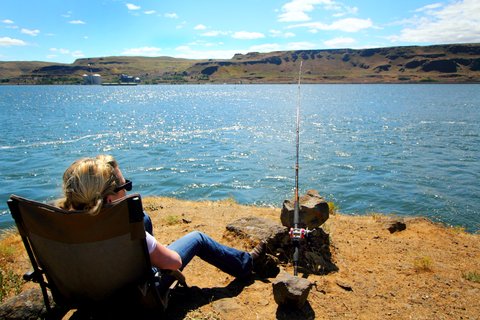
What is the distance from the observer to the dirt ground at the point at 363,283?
5652 mm

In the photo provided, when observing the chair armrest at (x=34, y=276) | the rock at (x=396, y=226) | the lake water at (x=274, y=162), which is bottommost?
the lake water at (x=274, y=162)

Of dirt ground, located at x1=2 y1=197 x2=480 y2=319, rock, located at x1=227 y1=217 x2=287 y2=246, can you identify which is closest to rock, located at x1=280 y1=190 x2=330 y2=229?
rock, located at x1=227 y1=217 x2=287 y2=246

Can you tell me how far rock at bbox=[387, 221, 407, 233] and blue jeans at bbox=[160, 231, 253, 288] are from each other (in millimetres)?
6108

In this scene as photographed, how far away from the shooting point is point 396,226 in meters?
11.0

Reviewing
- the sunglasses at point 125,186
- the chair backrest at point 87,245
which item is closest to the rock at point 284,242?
the chair backrest at point 87,245

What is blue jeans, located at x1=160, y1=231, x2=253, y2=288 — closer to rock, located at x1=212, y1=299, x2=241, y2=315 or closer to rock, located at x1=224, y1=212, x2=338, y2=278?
rock, located at x1=212, y1=299, x2=241, y2=315

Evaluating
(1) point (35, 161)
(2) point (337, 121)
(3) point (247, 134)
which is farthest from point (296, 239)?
(2) point (337, 121)

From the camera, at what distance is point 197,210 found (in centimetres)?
1228

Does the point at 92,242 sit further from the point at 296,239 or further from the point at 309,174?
the point at 309,174

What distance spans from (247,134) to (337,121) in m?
17.1

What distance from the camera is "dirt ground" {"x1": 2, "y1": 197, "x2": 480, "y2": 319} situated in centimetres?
565

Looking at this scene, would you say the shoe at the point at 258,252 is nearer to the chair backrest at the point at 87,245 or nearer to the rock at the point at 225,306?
the rock at the point at 225,306

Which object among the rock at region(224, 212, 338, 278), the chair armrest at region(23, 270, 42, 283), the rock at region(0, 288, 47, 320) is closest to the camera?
the chair armrest at region(23, 270, 42, 283)

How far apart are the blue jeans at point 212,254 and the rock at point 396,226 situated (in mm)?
6108
